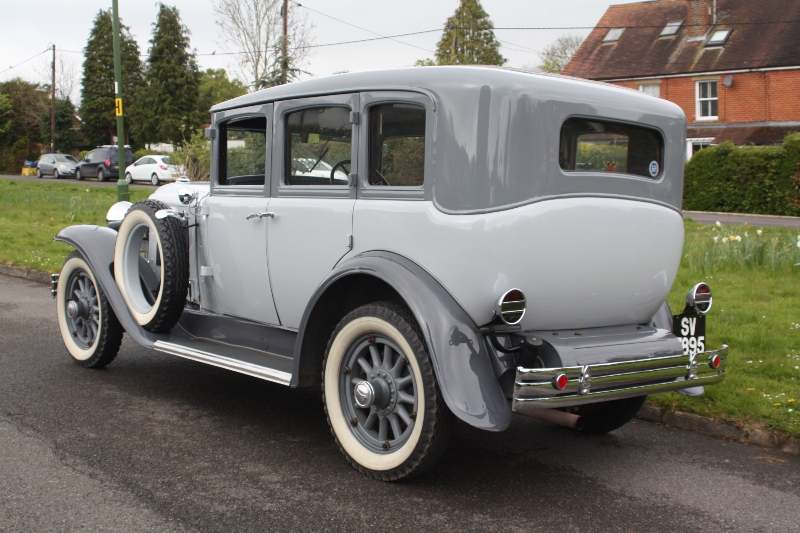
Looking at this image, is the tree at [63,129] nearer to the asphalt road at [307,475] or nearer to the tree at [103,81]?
the tree at [103,81]

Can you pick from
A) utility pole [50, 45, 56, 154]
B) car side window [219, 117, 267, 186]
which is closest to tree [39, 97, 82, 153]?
→ utility pole [50, 45, 56, 154]

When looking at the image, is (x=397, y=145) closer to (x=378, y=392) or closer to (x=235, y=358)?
(x=378, y=392)

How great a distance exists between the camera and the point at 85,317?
6266 millimetres

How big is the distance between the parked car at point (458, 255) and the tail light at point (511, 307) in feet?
0.03

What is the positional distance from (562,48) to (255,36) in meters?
35.5

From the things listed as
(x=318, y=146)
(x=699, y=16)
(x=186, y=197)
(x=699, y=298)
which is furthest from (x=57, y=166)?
(x=699, y=298)

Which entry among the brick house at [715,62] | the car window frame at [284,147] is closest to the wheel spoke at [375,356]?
the car window frame at [284,147]

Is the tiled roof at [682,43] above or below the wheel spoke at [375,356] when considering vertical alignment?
above

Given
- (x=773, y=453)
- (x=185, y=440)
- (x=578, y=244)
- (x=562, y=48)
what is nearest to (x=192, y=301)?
(x=185, y=440)

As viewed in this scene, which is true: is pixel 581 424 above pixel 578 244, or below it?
below

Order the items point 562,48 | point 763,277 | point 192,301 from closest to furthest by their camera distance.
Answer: point 192,301 → point 763,277 → point 562,48

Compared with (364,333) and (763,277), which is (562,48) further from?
(364,333)

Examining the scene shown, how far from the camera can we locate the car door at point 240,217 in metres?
4.90

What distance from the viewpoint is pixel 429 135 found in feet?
13.2
